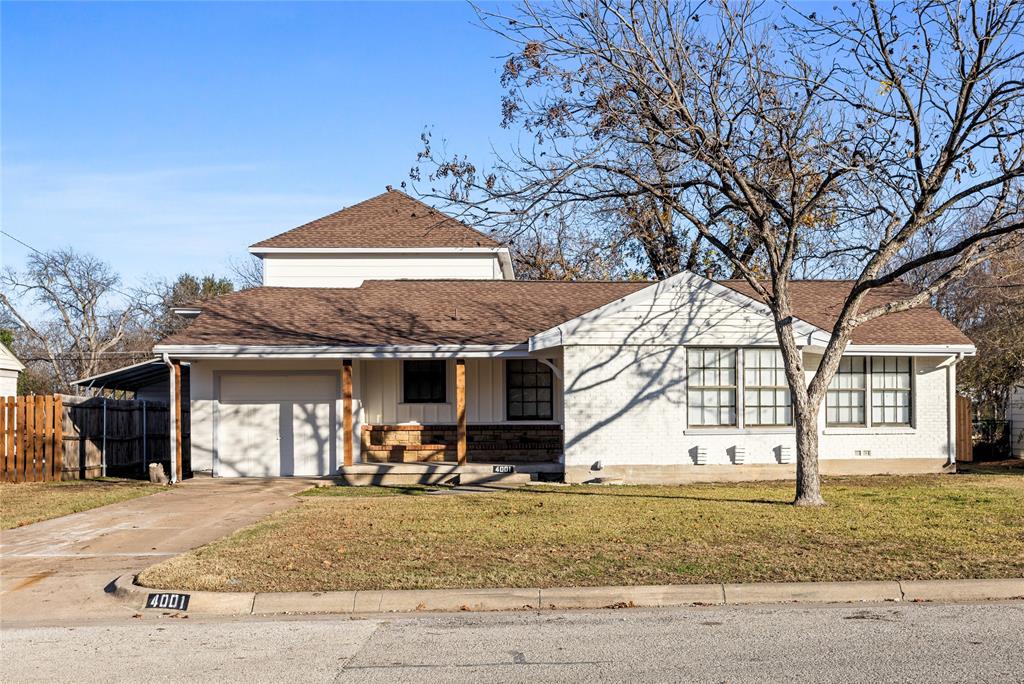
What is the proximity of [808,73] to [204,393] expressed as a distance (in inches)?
549

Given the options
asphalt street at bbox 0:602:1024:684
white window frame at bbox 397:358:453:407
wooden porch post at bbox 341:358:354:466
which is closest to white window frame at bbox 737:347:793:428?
white window frame at bbox 397:358:453:407

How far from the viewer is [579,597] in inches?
370

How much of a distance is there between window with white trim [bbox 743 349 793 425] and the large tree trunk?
5.26 m

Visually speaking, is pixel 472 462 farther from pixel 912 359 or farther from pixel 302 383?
pixel 912 359

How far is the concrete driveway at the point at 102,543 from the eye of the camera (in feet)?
32.4

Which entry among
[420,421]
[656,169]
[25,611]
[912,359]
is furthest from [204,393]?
[912,359]

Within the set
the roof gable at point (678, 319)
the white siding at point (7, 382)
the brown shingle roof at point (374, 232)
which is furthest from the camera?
the brown shingle roof at point (374, 232)

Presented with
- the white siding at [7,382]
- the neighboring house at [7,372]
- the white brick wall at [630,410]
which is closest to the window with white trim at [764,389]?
the white brick wall at [630,410]

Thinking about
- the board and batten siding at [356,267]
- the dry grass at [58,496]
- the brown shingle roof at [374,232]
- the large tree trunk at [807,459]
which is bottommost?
the dry grass at [58,496]

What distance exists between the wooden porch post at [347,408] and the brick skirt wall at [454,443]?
41.0 inches

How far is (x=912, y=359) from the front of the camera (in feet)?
70.2

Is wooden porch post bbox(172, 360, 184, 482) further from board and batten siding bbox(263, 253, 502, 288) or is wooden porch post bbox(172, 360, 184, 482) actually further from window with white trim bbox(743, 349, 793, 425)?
window with white trim bbox(743, 349, 793, 425)

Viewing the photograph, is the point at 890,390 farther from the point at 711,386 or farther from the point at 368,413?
the point at 368,413

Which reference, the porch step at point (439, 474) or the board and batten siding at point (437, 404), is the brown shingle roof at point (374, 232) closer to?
the board and batten siding at point (437, 404)
